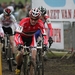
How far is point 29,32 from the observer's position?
11172mm

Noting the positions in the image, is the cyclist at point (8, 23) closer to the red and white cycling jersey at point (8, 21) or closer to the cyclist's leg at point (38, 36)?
the red and white cycling jersey at point (8, 21)

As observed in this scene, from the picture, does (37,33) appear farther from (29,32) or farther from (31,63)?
(31,63)

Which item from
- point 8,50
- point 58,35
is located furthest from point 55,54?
point 8,50

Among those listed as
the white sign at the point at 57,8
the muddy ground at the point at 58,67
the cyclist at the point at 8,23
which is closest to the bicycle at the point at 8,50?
the cyclist at the point at 8,23

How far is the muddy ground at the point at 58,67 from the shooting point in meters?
13.4

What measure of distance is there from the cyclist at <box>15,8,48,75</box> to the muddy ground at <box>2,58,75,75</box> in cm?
226

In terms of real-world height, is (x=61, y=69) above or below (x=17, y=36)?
below

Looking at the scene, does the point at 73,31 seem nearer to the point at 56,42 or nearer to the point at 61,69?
the point at 56,42

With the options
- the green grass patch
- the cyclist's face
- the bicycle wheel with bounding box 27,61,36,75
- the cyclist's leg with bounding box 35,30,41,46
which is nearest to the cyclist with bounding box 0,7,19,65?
the cyclist's leg with bounding box 35,30,41,46

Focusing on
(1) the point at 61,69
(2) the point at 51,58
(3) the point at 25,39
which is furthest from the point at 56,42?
(3) the point at 25,39

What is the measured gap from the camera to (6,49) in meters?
14.0

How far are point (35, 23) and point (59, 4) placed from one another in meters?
6.65

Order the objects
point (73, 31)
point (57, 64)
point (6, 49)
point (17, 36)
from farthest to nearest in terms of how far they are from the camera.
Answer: point (73, 31) < point (57, 64) < point (6, 49) < point (17, 36)

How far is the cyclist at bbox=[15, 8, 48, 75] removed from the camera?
413 inches
